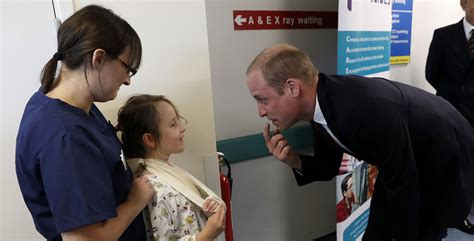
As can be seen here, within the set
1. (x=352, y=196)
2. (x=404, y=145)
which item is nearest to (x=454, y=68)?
(x=352, y=196)

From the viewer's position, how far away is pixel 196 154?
1388mm

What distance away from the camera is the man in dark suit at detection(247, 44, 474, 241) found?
3.54 ft

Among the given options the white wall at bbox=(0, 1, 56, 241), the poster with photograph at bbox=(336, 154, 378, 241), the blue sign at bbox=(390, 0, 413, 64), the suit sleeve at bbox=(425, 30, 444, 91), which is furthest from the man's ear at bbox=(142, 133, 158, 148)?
the suit sleeve at bbox=(425, 30, 444, 91)

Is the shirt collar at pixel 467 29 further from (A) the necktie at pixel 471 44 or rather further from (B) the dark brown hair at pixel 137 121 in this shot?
(B) the dark brown hair at pixel 137 121

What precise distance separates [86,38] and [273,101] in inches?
25.7

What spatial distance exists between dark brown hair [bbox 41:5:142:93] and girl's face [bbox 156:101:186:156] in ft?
1.16

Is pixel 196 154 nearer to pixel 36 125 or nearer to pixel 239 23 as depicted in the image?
pixel 36 125

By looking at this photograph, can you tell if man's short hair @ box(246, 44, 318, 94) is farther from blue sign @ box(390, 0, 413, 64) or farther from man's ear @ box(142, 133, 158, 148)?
blue sign @ box(390, 0, 413, 64)

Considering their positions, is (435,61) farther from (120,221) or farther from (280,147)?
(120,221)

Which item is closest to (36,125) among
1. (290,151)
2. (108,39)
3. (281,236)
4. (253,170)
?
(108,39)

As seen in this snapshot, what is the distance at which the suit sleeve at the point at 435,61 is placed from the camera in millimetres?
2557

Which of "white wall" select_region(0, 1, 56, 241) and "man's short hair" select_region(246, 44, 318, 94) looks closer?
"white wall" select_region(0, 1, 56, 241)

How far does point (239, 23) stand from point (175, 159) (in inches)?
37.2

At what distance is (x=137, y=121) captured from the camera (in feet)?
3.82
